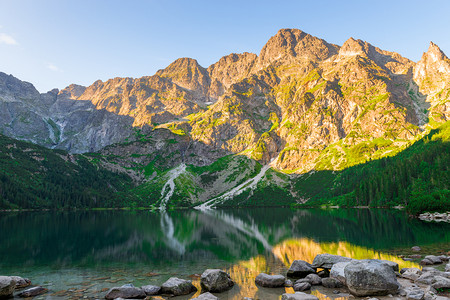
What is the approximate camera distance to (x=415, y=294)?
24172 millimetres

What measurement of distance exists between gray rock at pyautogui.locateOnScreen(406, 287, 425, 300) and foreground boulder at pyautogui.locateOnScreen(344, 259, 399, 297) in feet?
4.13

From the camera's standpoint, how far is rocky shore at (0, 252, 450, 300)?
2564cm

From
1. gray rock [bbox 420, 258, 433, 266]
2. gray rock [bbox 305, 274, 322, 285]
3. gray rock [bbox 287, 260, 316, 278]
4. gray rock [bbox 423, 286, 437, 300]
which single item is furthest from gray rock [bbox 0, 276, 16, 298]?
gray rock [bbox 420, 258, 433, 266]

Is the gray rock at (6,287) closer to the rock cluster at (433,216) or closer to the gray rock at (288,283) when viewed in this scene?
the gray rock at (288,283)

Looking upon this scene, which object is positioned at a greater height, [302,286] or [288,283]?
[302,286]

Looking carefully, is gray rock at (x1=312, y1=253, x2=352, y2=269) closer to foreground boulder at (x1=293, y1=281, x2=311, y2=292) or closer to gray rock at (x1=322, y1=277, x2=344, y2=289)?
gray rock at (x1=322, y1=277, x2=344, y2=289)

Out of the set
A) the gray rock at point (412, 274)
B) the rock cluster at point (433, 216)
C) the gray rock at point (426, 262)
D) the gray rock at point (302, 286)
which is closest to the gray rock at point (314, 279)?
the gray rock at point (302, 286)

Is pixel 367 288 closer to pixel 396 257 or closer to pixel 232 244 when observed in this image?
pixel 396 257

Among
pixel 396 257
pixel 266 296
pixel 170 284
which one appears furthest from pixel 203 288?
pixel 396 257

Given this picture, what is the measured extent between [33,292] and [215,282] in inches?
758

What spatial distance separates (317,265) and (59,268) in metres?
37.6

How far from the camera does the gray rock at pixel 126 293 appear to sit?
89.0ft

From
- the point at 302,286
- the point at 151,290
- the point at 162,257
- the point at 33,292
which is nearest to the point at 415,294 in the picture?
the point at 302,286

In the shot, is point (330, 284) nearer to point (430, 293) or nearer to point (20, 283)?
point (430, 293)
